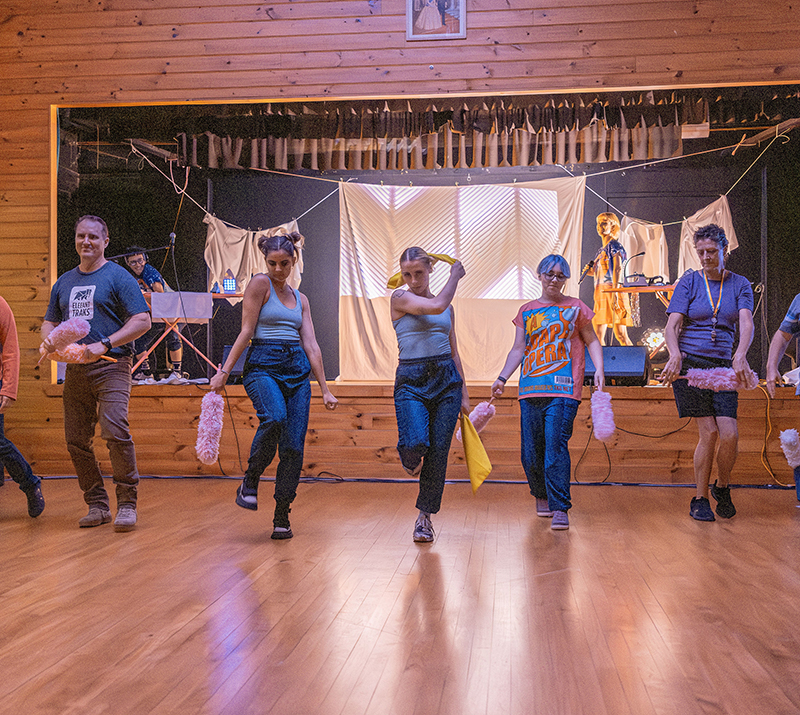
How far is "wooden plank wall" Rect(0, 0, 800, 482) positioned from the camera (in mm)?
5176

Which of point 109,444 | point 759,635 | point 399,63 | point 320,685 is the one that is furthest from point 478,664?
point 399,63

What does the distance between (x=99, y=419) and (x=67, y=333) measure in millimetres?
477

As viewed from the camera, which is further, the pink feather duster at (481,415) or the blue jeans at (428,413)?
the pink feather duster at (481,415)

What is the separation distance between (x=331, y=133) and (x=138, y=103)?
1826 millimetres

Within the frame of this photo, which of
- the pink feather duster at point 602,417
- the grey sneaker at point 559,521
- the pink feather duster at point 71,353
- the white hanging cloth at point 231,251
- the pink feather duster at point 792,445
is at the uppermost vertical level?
the white hanging cloth at point 231,251

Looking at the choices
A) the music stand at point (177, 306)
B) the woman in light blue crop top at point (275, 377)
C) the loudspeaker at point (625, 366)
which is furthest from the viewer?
the music stand at point (177, 306)

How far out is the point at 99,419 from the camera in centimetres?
350

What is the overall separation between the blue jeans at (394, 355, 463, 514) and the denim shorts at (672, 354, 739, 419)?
1.31m

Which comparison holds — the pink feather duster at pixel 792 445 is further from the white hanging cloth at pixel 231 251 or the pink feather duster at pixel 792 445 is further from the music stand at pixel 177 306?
the white hanging cloth at pixel 231 251

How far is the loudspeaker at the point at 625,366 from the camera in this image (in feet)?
17.5

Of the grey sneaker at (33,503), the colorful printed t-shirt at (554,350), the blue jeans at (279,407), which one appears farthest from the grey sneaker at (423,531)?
the grey sneaker at (33,503)

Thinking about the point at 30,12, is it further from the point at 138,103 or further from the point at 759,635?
the point at 759,635

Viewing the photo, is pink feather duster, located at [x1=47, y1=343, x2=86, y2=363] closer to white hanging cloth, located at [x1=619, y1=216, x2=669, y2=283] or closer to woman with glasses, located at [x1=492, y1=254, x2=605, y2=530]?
woman with glasses, located at [x1=492, y1=254, x2=605, y2=530]

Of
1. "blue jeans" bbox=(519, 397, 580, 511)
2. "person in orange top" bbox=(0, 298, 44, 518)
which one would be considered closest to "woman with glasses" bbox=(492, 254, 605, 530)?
"blue jeans" bbox=(519, 397, 580, 511)
